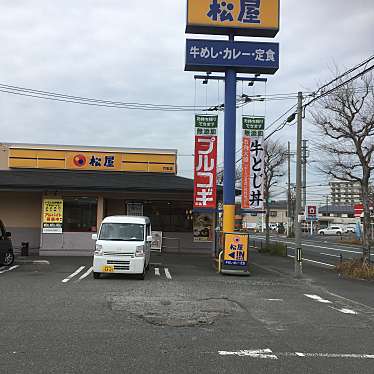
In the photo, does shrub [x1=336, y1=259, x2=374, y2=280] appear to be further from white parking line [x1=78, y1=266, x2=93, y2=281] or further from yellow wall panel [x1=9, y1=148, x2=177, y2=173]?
yellow wall panel [x1=9, y1=148, x2=177, y2=173]

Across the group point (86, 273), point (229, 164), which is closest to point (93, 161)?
Result: point (229, 164)

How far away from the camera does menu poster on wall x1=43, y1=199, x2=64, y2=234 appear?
21.4 meters

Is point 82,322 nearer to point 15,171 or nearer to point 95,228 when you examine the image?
point 95,228

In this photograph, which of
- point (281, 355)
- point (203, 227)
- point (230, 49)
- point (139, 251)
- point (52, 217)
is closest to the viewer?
point (281, 355)

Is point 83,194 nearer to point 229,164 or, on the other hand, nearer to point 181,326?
point 229,164

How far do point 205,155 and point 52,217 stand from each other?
7.87m

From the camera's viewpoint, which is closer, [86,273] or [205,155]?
[86,273]

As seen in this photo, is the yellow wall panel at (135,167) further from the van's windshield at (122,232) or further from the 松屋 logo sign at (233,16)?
the van's windshield at (122,232)

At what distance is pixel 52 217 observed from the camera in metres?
21.5

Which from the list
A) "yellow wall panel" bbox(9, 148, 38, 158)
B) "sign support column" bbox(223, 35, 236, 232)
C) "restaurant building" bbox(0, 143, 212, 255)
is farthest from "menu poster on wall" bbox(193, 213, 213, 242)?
"yellow wall panel" bbox(9, 148, 38, 158)

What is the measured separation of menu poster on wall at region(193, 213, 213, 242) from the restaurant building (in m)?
0.31

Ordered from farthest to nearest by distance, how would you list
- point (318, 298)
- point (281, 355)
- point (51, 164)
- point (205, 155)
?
point (51, 164), point (205, 155), point (318, 298), point (281, 355)

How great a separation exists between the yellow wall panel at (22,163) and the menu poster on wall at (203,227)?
872 cm

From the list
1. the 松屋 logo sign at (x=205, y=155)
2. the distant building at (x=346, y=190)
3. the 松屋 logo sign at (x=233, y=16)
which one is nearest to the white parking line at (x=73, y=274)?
the 松屋 logo sign at (x=205, y=155)
